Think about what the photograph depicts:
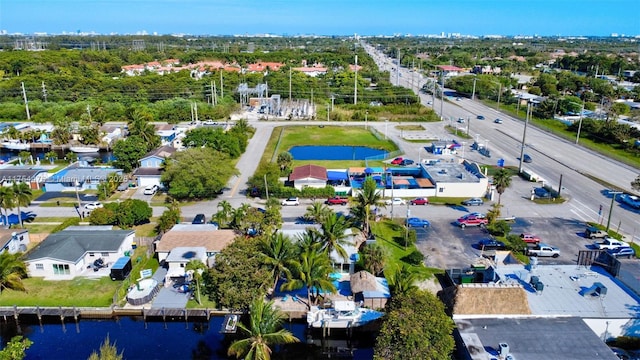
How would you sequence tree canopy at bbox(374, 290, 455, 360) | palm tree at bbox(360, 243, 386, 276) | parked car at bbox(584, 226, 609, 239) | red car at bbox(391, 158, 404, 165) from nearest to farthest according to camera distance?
1. tree canopy at bbox(374, 290, 455, 360)
2. palm tree at bbox(360, 243, 386, 276)
3. parked car at bbox(584, 226, 609, 239)
4. red car at bbox(391, 158, 404, 165)

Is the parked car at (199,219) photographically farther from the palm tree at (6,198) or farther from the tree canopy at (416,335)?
the tree canopy at (416,335)

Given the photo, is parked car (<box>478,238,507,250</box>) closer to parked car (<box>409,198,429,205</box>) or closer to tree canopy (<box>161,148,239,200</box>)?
parked car (<box>409,198,429,205</box>)

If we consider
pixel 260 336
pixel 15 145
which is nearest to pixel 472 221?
pixel 260 336

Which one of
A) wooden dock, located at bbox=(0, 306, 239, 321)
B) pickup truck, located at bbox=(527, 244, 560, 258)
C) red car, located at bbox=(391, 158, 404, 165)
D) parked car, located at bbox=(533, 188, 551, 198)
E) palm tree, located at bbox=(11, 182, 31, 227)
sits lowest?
wooden dock, located at bbox=(0, 306, 239, 321)

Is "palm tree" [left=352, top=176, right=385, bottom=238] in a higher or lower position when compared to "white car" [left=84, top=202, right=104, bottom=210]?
higher

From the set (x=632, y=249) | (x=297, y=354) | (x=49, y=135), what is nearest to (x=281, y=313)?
(x=297, y=354)

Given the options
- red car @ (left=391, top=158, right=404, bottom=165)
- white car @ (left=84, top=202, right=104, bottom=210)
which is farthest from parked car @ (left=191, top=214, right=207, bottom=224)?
red car @ (left=391, top=158, right=404, bottom=165)

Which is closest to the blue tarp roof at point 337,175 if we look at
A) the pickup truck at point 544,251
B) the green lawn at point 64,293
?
the pickup truck at point 544,251
